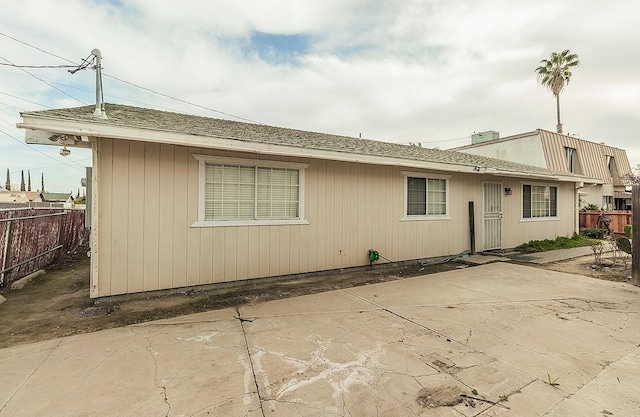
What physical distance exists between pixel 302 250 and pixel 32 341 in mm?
4162

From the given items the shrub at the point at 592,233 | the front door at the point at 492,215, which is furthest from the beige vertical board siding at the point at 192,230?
the shrub at the point at 592,233

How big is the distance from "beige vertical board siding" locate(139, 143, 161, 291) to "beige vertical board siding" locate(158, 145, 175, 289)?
0.04m

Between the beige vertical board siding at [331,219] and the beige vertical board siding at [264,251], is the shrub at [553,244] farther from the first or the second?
the beige vertical board siding at [264,251]

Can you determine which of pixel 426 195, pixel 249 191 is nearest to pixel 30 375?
pixel 249 191

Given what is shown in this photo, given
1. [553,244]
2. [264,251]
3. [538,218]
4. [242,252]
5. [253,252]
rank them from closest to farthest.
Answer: [242,252]
[253,252]
[264,251]
[553,244]
[538,218]

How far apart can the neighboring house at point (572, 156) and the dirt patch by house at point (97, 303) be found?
49.9 feet

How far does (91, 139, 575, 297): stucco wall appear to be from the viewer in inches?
178

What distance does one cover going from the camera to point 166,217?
193 inches

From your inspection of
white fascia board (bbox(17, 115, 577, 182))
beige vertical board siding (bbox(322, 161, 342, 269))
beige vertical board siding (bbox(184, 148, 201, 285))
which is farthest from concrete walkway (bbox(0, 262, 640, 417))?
white fascia board (bbox(17, 115, 577, 182))

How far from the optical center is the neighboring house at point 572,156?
1672cm

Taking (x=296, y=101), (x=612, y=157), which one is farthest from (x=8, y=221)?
(x=612, y=157)

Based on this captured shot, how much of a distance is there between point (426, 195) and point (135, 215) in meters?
6.81

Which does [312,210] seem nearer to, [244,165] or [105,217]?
[244,165]

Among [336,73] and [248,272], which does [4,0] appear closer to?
[248,272]
